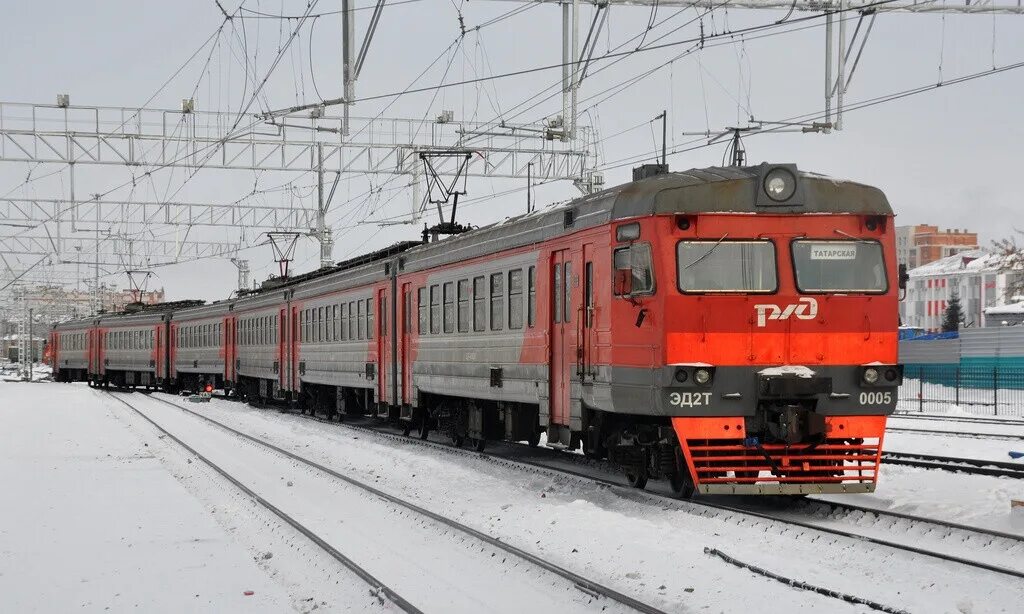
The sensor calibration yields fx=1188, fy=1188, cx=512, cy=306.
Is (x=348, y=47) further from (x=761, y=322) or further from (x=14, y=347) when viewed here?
(x=14, y=347)

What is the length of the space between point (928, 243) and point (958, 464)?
130638 millimetres

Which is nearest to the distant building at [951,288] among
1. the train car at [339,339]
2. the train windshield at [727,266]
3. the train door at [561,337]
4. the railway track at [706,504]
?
the train car at [339,339]

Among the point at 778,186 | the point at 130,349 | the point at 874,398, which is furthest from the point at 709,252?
the point at 130,349

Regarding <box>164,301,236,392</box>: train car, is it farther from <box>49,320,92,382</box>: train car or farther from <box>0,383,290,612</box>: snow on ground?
<box>0,383,290,612</box>: snow on ground

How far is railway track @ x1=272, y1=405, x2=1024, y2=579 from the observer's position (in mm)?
9117

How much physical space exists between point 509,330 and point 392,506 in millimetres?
3557

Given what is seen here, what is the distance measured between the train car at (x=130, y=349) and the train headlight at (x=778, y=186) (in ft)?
130

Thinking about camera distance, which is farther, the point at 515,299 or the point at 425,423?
the point at 425,423

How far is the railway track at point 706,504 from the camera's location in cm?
912

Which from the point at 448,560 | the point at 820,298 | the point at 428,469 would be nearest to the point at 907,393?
the point at 428,469

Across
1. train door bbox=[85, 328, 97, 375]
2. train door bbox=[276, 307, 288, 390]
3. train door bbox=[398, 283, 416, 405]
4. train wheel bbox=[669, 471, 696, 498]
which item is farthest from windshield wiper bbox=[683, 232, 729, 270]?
train door bbox=[85, 328, 97, 375]

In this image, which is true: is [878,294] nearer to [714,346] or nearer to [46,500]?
[714,346]

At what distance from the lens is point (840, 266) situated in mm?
11609

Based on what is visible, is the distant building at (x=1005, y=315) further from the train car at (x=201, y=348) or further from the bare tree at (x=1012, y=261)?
the train car at (x=201, y=348)
